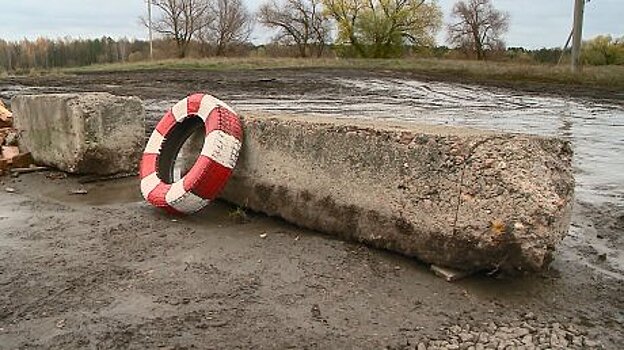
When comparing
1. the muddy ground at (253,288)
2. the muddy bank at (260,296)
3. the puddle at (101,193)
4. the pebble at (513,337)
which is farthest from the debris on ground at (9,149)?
the pebble at (513,337)

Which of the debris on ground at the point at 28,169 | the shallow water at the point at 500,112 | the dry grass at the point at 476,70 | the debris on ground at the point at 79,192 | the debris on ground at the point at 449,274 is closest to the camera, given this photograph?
the debris on ground at the point at 449,274

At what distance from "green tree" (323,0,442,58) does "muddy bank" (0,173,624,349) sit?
137 ft

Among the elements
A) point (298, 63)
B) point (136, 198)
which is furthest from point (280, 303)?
point (298, 63)

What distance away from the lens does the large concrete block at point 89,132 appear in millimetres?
6344

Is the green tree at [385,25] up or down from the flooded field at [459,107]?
up

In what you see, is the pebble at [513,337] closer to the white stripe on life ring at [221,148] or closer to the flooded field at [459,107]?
the flooded field at [459,107]

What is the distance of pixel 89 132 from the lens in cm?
631

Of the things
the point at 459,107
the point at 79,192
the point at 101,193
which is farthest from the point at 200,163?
the point at 459,107

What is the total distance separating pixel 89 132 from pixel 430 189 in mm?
3857

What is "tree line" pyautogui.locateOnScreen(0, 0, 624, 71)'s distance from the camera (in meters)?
44.8

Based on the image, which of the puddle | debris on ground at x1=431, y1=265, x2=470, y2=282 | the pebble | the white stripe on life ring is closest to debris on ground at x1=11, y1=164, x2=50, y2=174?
the puddle

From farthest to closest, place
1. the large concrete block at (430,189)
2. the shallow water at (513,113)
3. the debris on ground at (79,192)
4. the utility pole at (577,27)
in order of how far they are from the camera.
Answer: the utility pole at (577,27) < the debris on ground at (79,192) < the shallow water at (513,113) < the large concrete block at (430,189)

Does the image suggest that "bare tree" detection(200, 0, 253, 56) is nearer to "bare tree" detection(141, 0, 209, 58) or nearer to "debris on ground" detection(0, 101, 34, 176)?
"bare tree" detection(141, 0, 209, 58)

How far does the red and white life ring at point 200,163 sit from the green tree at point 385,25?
40735 millimetres
